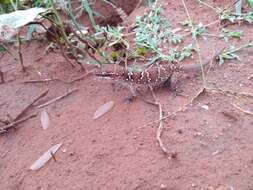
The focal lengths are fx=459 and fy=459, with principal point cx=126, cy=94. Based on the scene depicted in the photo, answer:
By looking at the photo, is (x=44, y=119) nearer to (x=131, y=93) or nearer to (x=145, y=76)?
(x=131, y=93)

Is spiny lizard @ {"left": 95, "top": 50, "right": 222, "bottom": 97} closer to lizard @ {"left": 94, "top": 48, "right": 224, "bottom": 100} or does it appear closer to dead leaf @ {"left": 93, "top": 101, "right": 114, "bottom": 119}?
lizard @ {"left": 94, "top": 48, "right": 224, "bottom": 100}

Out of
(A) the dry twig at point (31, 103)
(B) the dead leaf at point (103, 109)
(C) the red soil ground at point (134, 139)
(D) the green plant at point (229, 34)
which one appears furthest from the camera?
(D) the green plant at point (229, 34)

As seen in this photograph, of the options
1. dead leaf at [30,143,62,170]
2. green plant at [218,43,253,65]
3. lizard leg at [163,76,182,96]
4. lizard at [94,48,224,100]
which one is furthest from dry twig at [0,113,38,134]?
green plant at [218,43,253,65]

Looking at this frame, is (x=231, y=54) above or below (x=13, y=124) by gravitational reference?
above

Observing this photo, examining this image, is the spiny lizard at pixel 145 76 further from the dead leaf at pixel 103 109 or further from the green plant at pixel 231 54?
the green plant at pixel 231 54

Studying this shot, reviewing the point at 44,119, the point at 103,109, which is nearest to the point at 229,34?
the point at 103,109

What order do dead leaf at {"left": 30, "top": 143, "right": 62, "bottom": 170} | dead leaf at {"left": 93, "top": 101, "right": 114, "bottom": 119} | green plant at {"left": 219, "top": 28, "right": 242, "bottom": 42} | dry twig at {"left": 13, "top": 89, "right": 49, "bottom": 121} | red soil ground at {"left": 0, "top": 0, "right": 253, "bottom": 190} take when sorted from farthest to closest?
green plant at {"left": 219, "top": 28, "right": 242, "bottom": 42}
dry twig at {"left": 13, "top": 89, "right": 49, "bottom": 121}
dead leaf at {"left": 93, "top": 101, "right": 114, "bottom": 119}
dead leaf at {"left": 30, "top": 143, "right": 62, "bottom": 170}
red soil ground at {"left": 0, "top": 0, "right": 253, "bottom": 190}

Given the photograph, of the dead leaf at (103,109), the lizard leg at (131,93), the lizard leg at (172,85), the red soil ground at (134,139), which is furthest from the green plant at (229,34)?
the dead leaf at (103,109)
